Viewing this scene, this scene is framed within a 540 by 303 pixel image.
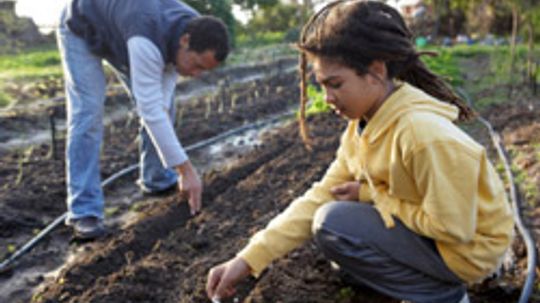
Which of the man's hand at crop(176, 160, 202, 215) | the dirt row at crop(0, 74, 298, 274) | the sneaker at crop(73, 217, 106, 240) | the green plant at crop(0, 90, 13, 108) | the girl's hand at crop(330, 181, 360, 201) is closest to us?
the girl's hand at crop(330, 181, 360, 201)

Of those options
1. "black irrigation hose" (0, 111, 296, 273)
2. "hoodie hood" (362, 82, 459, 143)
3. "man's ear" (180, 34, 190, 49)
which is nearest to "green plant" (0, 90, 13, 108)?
"black irrigation hose" (0, 111, 296, 273)

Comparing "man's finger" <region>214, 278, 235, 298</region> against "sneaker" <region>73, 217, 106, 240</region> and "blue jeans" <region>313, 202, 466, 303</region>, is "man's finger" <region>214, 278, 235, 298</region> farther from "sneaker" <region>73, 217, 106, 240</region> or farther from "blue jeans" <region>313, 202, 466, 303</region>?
"sneaker" <region>73, 217, 106, 240</region>

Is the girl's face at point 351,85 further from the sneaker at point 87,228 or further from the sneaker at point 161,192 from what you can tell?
the sneaker at point 161,192

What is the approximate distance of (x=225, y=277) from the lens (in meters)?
1.91

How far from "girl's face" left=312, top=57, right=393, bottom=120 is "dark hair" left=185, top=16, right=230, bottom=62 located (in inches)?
45.1

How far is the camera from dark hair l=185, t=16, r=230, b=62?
2916mm

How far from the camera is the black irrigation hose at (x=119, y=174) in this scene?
307 centimetres

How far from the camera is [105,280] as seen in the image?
2.69 metres

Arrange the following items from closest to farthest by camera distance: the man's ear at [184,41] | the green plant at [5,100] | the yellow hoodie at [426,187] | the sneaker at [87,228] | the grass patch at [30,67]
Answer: the yellow hoodie at [426,187] → the man's ear at [184,41] → the sneaker at [87,228] → the green plant at [5,100] → the grass patch at [30,67]

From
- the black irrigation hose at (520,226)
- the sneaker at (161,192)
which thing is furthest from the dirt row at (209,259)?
the sneaker at (161,192)

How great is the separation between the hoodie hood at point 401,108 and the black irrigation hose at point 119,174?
213cm

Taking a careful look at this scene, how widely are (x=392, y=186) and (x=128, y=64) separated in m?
1.99

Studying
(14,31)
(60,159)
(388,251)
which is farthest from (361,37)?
(14,31)

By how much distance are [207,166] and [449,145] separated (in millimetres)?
3513
